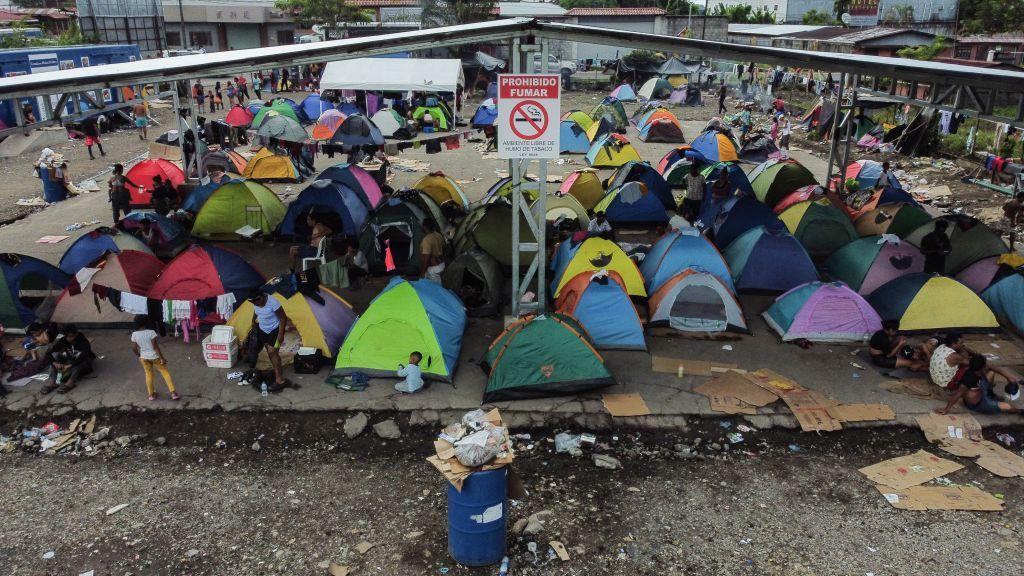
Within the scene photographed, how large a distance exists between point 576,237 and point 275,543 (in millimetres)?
6348

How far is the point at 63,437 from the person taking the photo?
25.2 ft

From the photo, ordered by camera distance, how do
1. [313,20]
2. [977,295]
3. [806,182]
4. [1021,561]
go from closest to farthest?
[1021,561]
[977,295]
[806,182]
[313,20]

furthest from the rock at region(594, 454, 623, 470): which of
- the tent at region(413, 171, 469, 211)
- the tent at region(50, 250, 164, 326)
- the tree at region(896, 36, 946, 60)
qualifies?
the tree at region(896, 36, 946, 60)

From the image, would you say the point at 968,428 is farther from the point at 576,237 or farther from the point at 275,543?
the point at 275,543

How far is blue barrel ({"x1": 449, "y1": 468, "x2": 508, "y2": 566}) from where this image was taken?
5.52 metres

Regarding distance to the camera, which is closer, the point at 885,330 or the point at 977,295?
the point at 885,330

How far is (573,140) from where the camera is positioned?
23.3 metres

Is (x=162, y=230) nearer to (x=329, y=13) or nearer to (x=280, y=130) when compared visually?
(x=280, y=130)

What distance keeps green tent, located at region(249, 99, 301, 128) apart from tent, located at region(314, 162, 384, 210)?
9315 mm

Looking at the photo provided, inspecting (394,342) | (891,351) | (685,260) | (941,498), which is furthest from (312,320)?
(891,351)

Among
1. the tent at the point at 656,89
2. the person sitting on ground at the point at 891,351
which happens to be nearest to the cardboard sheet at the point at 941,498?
the person sitting on ground at the point at 891,351

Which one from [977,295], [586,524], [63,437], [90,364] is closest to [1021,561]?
[586,524]

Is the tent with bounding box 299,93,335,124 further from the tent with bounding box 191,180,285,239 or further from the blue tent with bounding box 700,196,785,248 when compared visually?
the blue tent with bounding box 700,196,785,248

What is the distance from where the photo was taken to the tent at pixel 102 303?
1004cm
